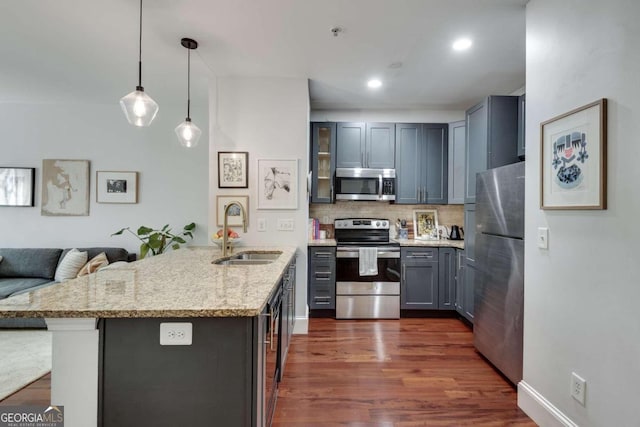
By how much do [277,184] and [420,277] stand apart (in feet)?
6.60

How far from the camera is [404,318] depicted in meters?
3.45

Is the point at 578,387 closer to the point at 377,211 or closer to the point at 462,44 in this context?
the point at 462,44

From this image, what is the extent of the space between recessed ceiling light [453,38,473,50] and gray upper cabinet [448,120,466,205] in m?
1.29

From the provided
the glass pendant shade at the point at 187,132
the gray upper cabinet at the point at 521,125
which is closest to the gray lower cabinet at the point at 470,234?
the gray upper cabinet at the point at 521,125

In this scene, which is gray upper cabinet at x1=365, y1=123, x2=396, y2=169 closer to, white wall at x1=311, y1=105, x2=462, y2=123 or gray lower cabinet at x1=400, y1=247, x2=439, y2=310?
white wall at x1=311, y1=105, x2=462, y2=123

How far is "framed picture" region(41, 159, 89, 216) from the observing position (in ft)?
12.2

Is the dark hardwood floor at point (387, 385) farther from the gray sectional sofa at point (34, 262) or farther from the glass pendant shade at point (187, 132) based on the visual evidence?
the glass pendant shade at point (187, 132)

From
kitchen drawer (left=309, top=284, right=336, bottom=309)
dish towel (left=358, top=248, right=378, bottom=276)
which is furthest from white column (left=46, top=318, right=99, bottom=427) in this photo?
dish towel (left=358, top=248, right=378, bottom=276)

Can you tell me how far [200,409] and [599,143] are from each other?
2.03 m

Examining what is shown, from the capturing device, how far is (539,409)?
5.55ft

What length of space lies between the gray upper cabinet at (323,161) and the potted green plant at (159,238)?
1709 mm

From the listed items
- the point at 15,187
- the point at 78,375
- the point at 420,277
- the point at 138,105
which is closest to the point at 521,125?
the point at 420,277

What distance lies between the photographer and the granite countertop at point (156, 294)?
3.33ft

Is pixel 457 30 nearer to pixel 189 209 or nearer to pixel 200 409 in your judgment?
pixel 200 409
